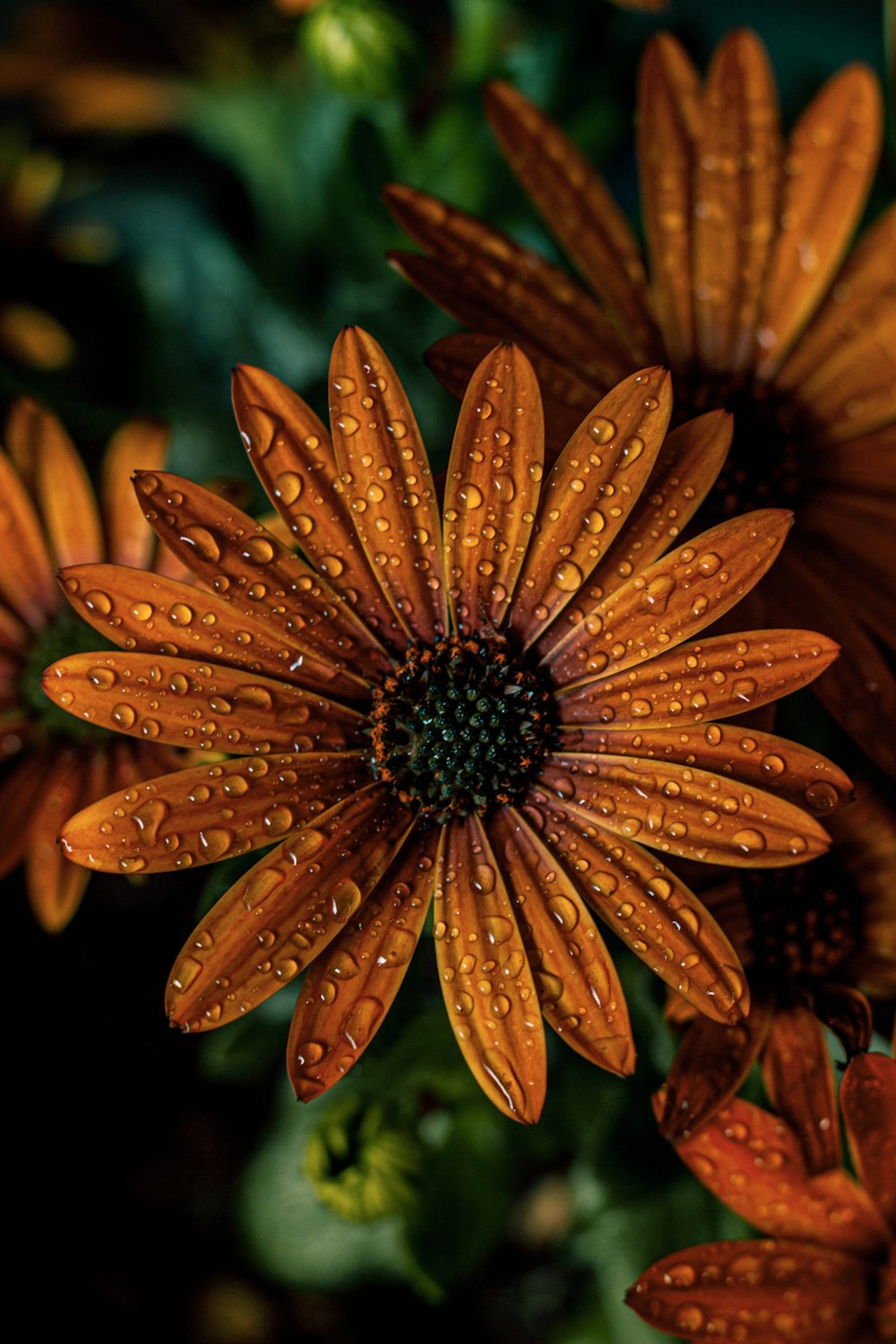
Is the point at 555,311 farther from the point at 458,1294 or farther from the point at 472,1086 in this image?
the point at 458,1294

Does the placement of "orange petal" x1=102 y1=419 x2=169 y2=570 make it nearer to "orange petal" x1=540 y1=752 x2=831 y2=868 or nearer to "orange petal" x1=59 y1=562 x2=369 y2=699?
"orange petal" x1=59 y1=562 x2=369 y2=699

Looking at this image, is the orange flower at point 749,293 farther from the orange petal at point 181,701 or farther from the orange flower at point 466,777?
the orange petal at point 181,701

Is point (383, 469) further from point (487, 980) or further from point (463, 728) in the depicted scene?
point (487, 980)

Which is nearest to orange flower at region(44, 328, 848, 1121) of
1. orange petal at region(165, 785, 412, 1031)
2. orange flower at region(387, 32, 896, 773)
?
orange petal at region(165, 785, 412, 1031)

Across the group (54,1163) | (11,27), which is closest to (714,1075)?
(54,1163)

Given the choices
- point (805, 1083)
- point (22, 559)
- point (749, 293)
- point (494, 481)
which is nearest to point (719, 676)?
point (494, 481)

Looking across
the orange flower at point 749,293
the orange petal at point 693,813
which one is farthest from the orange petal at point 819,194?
the orange petal at point 693,813
